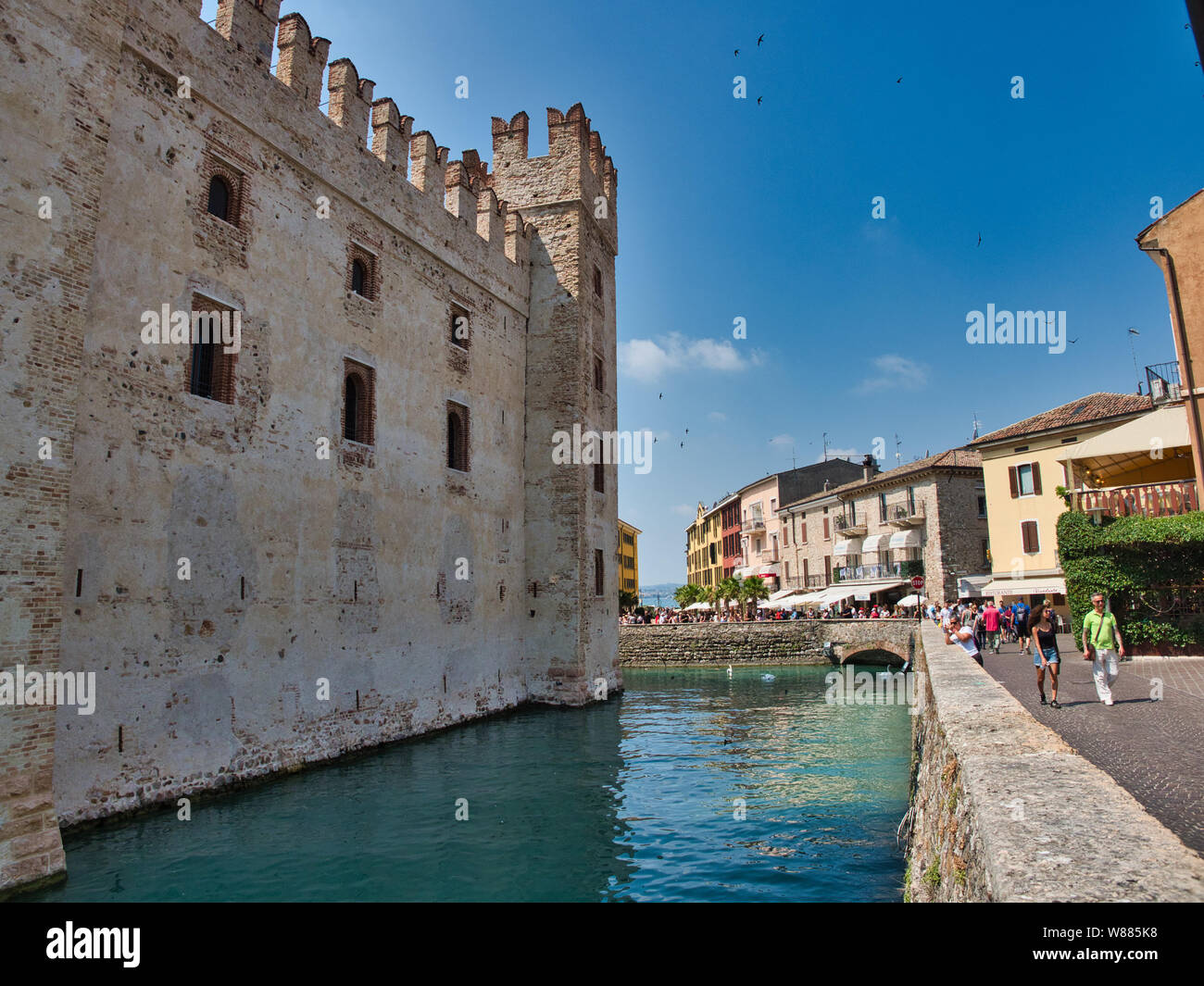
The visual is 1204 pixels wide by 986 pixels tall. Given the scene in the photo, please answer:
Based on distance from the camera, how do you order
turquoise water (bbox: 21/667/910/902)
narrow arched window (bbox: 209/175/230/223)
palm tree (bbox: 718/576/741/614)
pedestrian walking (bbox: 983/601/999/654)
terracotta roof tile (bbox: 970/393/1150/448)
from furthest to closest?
palm tree (bbox: 718/576/741/614) → terracotta roof tile (bbox: 970/393/1150/448) → pedestrian walking (bbox: 983/601/999/654) → narrow arched window (bbox: 209/175/230/223) → turquoise water (bbox: 21/667/910/902)

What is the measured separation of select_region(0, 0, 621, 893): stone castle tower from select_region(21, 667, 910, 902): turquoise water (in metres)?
0.82

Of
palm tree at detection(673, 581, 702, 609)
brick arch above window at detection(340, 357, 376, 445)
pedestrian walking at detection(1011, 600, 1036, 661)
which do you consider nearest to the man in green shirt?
brick arch above window at detection(340, 357, 376, 445)

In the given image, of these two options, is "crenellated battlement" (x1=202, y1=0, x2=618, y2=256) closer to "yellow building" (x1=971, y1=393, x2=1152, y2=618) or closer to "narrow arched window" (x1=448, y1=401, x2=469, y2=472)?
"narrow arched window" (x1=448, y1=401, x2=469, y2=472)

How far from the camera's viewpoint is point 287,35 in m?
13.5

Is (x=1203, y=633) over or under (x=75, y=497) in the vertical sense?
under

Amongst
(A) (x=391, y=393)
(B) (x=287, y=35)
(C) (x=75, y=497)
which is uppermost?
(B) (x=287, y=35)

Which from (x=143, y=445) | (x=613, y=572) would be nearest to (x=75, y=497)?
(x=143, y=445)

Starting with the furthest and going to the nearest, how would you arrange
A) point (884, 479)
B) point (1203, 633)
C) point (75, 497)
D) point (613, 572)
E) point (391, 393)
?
point (884, 479)
point (613, 572)
point (1203, 633)
point (391, 393)
point (75, 497)

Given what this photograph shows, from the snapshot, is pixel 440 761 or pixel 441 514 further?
pixel 441 514

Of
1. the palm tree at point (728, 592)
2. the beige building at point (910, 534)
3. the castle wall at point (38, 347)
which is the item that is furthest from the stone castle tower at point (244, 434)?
the palm tree at point (728, 592)

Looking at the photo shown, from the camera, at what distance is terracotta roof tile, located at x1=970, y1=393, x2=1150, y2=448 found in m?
28.8

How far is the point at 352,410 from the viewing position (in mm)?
14836

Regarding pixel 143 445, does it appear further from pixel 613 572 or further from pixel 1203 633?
pixel 1203 633
